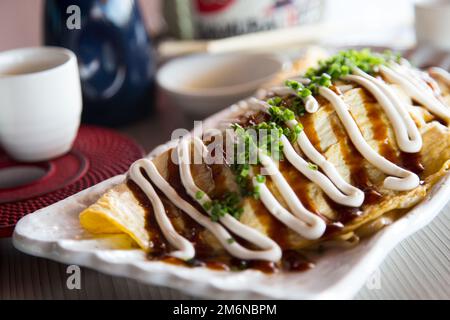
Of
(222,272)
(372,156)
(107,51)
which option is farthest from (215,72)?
(222,272)

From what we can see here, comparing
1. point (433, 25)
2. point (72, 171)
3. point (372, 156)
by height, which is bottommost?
point (72, 171)

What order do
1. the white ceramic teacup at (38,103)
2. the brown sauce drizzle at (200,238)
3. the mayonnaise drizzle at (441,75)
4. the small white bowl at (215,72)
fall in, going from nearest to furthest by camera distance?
the brown sauce drizzle at (200,238) < the white ceramic teacup at (38,103) < the mayonnaise drizzle at (441,75) < the small white bowl at (215,72)

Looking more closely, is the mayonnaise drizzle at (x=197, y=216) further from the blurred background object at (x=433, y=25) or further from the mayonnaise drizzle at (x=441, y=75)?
the blurred background object at (x=433, y=25)

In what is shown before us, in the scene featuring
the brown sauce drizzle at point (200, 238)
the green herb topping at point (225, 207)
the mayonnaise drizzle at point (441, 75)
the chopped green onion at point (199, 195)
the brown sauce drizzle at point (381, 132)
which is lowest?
the brown sauce drizzle at point (200, 238)

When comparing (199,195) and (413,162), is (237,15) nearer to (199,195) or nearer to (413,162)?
(413,162)

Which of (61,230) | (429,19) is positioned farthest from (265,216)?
(429,19)

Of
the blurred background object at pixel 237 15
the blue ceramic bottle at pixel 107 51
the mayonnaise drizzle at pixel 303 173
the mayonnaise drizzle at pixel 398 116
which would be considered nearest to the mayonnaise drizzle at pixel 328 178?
the mayonnaise drizzle at pixel 303 173

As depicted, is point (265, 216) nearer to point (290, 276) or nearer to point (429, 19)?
point (290, 276)

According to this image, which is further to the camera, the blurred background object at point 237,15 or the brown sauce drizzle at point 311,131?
the blurred background object at point 237,15
